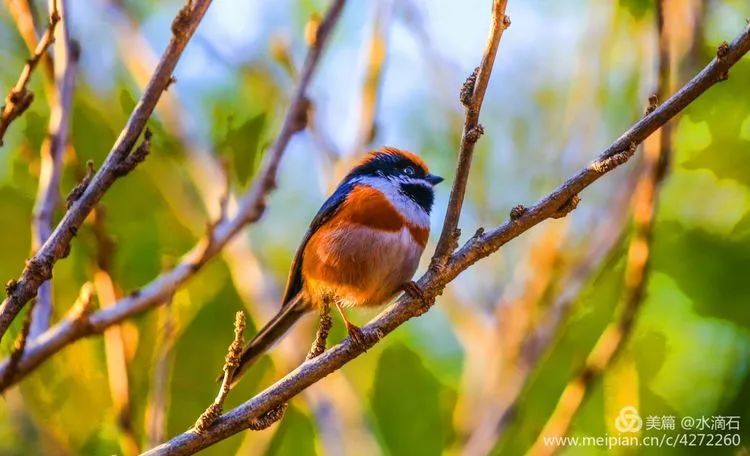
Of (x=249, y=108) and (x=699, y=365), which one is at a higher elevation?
(x=249, y=108)

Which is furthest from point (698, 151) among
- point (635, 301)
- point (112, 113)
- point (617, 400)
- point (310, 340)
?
point (112, 113)

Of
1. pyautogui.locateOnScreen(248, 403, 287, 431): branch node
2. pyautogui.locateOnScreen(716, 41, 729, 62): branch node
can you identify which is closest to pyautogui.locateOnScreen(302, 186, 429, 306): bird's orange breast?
pyautogui.locateOnScreen(248, 403, 287, 431): branch node

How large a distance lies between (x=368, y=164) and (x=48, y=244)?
274 centimetres

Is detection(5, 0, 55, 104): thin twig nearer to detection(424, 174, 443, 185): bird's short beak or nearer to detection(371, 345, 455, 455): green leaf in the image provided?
detection(424, 174, 443, 185): bird's short beak

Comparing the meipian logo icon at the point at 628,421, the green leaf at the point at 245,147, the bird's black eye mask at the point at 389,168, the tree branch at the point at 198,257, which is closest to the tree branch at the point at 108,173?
the tree branch at the point at 198,257

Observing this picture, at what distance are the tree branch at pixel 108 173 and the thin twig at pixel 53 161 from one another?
2.94 ft

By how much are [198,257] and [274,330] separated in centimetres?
60

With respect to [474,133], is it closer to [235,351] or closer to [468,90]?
[468,90]

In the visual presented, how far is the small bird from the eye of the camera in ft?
15.4

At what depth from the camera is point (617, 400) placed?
5.36m

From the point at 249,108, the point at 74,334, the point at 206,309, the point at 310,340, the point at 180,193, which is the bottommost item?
the point at 74,334

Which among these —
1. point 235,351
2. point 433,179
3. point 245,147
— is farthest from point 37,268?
point 245,147

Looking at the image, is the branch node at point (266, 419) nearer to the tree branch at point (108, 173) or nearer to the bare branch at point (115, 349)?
the tree branch at point (108, 173)

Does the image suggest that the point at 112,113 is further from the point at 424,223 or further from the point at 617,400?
the point at 617,400
